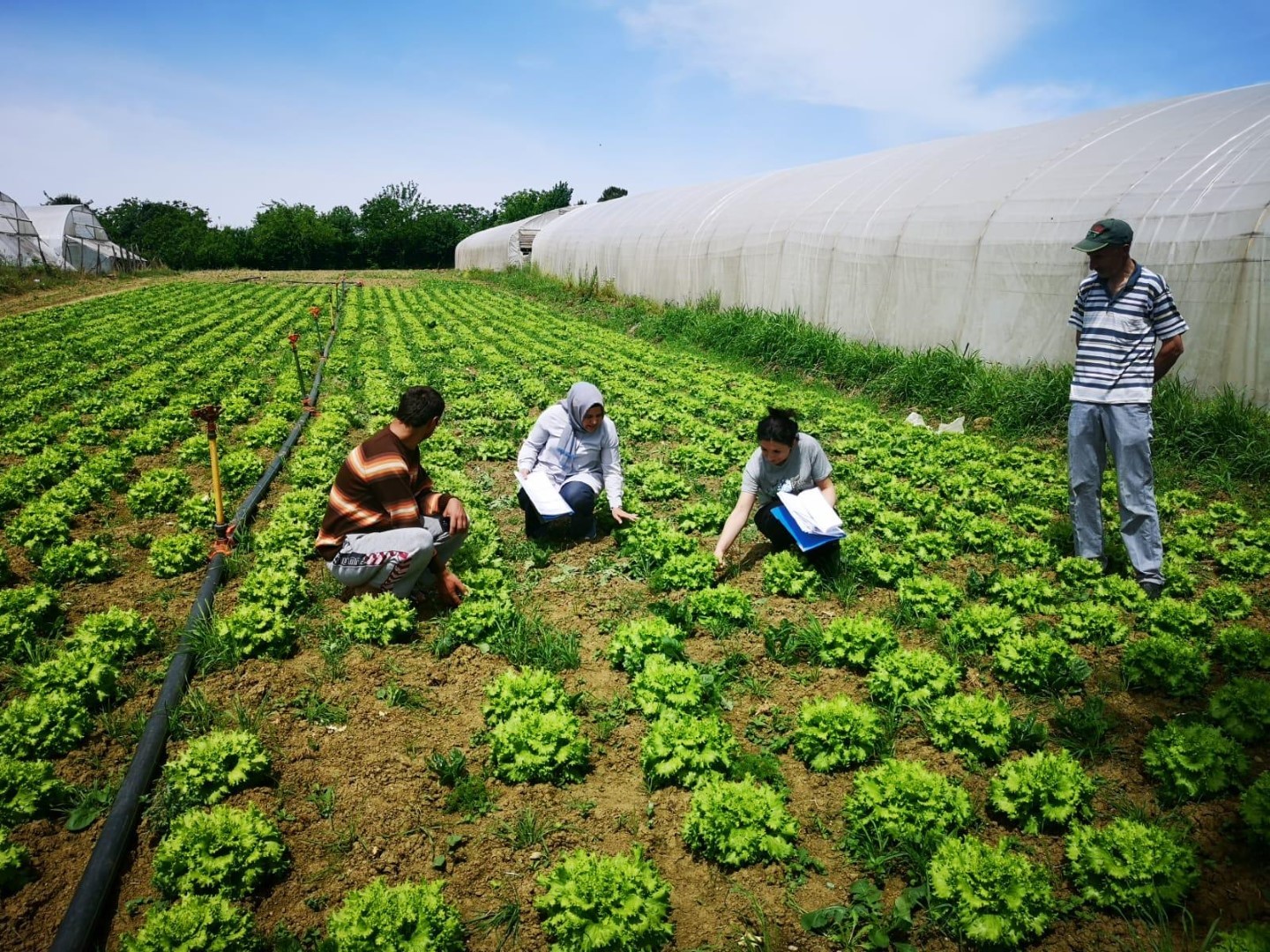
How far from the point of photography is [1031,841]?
3586 mm

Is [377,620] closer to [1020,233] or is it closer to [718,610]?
[718,610]

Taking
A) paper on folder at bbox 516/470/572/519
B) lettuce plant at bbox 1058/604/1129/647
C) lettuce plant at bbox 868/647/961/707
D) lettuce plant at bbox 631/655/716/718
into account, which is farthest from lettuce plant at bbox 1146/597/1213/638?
paper on folder at bbox 516/470/572/519

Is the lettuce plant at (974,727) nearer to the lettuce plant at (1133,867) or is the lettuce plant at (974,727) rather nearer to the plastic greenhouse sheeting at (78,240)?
the lettuce plant at (1133,867)

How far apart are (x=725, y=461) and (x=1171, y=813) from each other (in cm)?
617

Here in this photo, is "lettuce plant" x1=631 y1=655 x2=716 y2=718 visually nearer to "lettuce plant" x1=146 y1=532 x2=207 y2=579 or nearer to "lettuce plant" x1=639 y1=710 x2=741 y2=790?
"lettuce plant" x1=639 y1=710 x2=741 y2=790

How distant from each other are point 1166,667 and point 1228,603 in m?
1.46

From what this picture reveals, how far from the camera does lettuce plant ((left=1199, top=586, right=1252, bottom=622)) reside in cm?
544

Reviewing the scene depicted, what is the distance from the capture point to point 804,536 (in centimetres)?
591

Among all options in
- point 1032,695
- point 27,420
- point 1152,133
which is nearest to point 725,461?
point 1032,695

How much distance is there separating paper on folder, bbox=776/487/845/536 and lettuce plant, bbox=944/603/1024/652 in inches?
44.9

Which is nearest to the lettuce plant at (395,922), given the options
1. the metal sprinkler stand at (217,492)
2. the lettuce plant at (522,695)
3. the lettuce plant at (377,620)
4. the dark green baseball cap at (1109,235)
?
the lettuce plant at (522,695)

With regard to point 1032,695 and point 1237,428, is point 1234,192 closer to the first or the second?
point 1237,428

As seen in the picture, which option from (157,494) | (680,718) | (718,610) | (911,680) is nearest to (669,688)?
(680,718)

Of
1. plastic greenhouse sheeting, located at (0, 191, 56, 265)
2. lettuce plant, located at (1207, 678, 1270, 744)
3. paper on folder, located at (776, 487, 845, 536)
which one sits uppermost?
plastic greenhouse sheeting, located at (0, 191, 56, 265)
